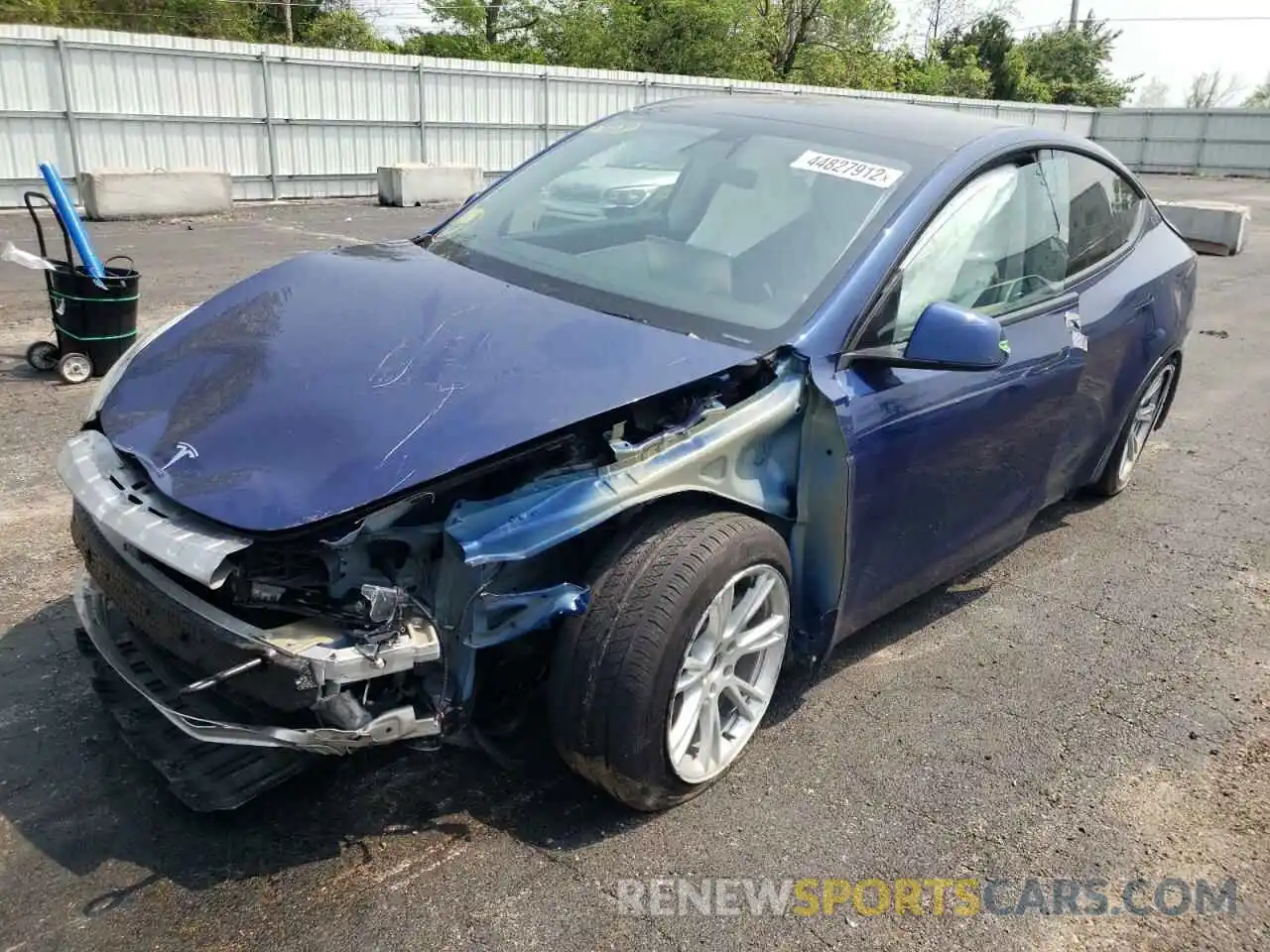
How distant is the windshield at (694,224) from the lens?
2.99m

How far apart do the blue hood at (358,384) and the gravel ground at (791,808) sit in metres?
0.88

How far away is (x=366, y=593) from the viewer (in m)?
2.19

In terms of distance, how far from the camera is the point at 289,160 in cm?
1739

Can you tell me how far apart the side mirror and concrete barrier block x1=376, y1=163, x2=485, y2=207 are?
599 inches

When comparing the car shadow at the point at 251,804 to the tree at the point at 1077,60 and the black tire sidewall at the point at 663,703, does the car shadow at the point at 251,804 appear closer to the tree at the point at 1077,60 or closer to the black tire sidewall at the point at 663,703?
the black tire sidewall at the point at 663,703

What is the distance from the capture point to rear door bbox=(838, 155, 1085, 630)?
2932 millimetres

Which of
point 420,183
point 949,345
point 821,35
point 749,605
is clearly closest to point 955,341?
point 949,345

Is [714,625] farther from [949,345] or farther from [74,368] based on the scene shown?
[74,368]

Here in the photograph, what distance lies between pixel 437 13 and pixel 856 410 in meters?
41.6

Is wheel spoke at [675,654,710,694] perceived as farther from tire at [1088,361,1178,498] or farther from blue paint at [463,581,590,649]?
tire at [1088,361,1178,498]

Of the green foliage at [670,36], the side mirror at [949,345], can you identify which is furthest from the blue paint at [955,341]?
the green foliage at [670,36]

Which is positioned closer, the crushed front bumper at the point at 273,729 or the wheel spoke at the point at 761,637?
the crushed front bumper at the point at 273,729

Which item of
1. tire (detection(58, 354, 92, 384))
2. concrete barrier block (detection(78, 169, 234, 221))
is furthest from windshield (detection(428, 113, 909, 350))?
concrete barrier block (detection(78, 169, 234, 221))

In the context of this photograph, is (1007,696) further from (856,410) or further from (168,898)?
(168,898)
